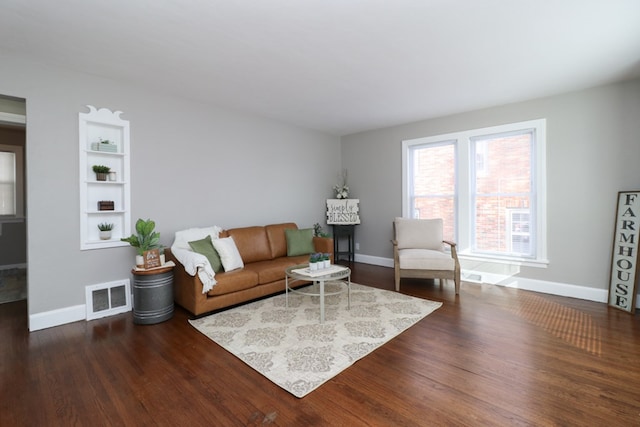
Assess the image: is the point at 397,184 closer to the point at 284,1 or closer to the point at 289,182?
the point at 289,182

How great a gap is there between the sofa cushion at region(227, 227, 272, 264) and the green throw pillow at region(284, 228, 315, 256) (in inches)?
13.3

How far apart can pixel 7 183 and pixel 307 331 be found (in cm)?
615

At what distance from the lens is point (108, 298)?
3.22 metres

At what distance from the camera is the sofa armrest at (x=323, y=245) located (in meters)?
4.49

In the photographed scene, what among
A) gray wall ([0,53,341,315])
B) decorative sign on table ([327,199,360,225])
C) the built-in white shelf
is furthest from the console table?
the built-in white shelf

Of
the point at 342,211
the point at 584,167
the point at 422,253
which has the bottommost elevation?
the point at 422,253

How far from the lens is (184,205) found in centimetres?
383

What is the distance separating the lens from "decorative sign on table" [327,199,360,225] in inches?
224

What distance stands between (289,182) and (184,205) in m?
1.96

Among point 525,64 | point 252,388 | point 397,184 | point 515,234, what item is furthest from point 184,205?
point 515,234

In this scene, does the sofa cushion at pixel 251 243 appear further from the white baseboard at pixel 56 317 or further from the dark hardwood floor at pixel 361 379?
the white baseboard at pixel 56 317

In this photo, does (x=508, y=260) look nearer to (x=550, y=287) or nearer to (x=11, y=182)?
(x=550, y=287)

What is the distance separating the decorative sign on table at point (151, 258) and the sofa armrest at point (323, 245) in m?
2.31

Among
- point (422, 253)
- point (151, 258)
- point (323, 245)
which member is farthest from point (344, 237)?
point (151, 258)
